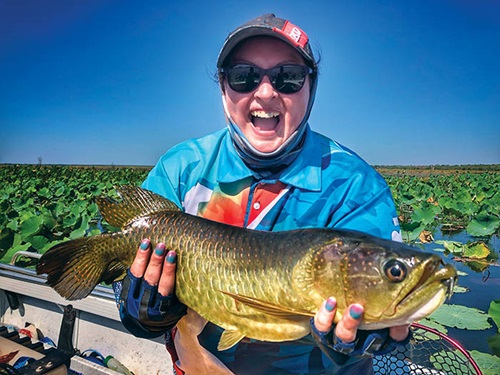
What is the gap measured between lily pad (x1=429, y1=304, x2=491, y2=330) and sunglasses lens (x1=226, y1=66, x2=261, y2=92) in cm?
443

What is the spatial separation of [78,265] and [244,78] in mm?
1318

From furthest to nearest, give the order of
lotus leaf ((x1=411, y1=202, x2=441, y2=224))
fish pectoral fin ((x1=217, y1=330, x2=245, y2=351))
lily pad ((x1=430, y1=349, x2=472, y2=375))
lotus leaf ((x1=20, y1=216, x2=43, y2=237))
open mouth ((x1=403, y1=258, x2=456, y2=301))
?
lotus leaf ((x1=411, y1=202, x2=441, y2=224)) → lotus leaf ((x1=20, y1=216, x2=43, y2=237)) → lily pad ((x1=430, y1=349, x2=472, y2=375)) → fish pectoral fin ((x1=217, y1=330, x2=245, y2=351)) → open mouth ((x1=403, y1=258, x2=456, y2=301))

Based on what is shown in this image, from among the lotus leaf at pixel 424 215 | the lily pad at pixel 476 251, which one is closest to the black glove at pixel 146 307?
the lily pad at pixel 476 251

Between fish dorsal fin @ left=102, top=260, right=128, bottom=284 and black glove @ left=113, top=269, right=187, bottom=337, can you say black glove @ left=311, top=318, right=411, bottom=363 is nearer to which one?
black glove @ left=113, top=269, right=187, bottom=337

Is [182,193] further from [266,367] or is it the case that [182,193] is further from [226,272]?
[266,367]

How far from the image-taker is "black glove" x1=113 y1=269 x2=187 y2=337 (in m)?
2.00

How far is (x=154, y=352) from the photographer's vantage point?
343 centimetres

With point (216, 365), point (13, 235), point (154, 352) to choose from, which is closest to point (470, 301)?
point (154, 352)

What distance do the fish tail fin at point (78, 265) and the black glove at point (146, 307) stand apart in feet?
0.46

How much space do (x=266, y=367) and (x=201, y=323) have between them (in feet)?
1.32

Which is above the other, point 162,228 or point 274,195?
point 274,195

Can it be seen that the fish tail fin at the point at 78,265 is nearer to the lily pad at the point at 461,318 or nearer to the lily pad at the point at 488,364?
the lily pad at the point at 488,364

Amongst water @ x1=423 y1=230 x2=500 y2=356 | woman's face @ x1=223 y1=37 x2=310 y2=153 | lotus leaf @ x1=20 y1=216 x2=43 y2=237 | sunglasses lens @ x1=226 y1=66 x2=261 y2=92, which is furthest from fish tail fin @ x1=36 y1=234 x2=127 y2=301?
lotus leaf @ x1=20 y1=216 x2=43 y2=237

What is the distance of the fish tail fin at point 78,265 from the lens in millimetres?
2139
